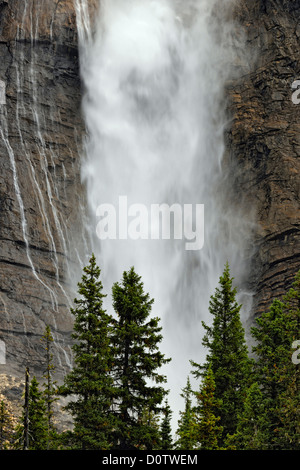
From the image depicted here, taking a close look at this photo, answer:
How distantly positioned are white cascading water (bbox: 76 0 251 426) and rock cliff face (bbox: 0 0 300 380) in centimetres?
235

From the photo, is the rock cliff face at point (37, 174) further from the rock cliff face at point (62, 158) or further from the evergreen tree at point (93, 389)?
the evergreen tree at point (93, 389)

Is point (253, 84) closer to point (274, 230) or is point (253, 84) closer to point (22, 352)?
point (274, 230)

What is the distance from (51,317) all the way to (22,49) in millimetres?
27879

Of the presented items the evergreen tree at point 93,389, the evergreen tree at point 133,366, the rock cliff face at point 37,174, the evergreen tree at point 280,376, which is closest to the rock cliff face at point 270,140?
the rock cliff face at point 37,174

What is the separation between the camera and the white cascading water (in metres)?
60.2

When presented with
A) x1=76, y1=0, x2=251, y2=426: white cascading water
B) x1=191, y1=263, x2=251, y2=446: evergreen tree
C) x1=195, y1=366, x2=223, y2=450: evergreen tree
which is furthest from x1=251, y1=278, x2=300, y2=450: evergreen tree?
x1=76, y1=0, x2=251, y2=426: white cascading water

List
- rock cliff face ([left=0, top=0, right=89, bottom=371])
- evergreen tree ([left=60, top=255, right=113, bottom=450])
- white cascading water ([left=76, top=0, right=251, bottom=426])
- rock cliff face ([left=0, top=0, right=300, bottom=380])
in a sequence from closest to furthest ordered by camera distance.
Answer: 1. evergreen tree ([left=60, top=255, right=113, bottom=450])
2. rock cliff face ([left=0, top=0, right=89, bottom=371])
3. rock cliff face ([left=0, top=0, right=300, bottom=380])
4. white cascading water ([left=76, top=0, right=251, bottom=426])

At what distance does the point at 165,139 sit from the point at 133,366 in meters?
47.1

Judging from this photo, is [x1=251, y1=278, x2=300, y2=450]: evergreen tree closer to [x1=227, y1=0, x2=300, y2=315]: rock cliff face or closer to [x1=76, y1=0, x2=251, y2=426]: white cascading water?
[x1=227, y1=0, x2=300, y2=315]: rock cliff face

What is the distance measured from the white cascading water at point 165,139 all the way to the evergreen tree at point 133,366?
110 ft

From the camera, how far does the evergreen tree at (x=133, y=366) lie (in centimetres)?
2234
